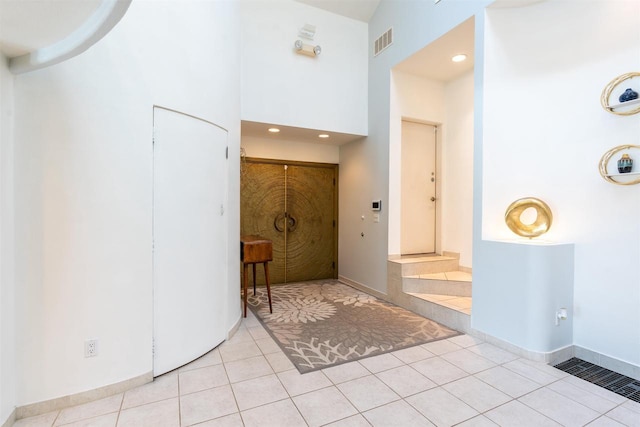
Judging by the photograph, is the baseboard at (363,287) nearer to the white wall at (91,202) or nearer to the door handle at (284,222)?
the door handle at (284,222)

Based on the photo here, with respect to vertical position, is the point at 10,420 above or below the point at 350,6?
below

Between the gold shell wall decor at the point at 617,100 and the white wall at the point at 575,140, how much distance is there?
0.05 meters

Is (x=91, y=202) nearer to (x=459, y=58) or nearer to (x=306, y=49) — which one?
(x=306, y=49)

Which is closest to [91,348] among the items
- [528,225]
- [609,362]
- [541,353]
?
[541,353]

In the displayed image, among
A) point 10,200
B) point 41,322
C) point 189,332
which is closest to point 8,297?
point 41,322

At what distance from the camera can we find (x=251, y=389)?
7.02ft

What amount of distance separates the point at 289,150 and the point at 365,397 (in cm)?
391

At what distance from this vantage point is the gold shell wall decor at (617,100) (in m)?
2.27

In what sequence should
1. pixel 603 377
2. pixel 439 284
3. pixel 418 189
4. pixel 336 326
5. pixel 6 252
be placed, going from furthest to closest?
pixel 418 189
pixel 439 284
pixel 336 326
pixel 603 377
pixel 6 252

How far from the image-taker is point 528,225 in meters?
2.84

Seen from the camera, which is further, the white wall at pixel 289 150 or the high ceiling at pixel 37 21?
the white wall at pixel 289 150

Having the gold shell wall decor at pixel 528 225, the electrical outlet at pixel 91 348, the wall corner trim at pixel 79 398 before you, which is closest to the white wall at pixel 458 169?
the gold shell wall decor at pixel 528 225

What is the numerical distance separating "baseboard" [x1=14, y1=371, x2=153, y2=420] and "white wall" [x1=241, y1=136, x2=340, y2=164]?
3.41 metres

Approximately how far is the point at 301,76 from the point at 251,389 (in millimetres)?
3849
